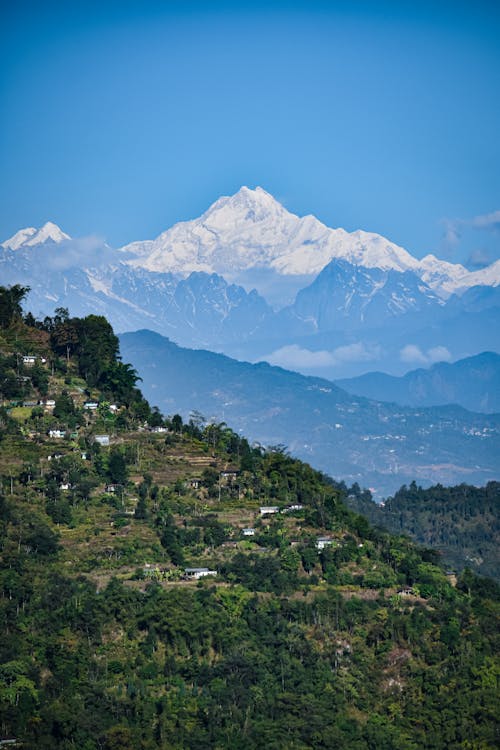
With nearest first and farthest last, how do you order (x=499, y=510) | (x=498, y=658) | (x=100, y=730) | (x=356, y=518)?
(x=100, y=730)
(x=498, y=658)
(x=356, y=518)
(x=499, y=510)

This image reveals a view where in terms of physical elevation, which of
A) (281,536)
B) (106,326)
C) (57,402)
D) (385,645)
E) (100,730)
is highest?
(106,326)

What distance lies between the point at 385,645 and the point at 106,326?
37.4 meters

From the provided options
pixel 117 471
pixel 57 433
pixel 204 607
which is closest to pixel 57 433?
pixel 57 433

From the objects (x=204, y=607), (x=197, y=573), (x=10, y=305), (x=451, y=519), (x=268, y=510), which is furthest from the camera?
(x=451, y=519)

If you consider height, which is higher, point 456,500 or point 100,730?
point 456,500

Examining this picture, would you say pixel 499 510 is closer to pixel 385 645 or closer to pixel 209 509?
pixel 209 509

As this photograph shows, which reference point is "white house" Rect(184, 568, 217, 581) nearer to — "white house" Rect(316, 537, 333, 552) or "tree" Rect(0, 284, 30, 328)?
"white house" Rect(316, 537, 333, 552)

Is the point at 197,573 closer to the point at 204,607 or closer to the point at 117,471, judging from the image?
the point at 204,607

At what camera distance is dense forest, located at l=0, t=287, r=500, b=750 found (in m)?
51.8

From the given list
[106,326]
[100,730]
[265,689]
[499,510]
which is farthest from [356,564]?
[499,510]

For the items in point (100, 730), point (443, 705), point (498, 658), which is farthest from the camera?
point (498, 658)

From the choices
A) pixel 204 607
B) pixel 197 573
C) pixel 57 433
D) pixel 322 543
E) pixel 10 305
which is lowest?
pixel 204 607

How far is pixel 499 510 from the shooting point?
Answer: 118 meters

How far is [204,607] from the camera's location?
194ft
